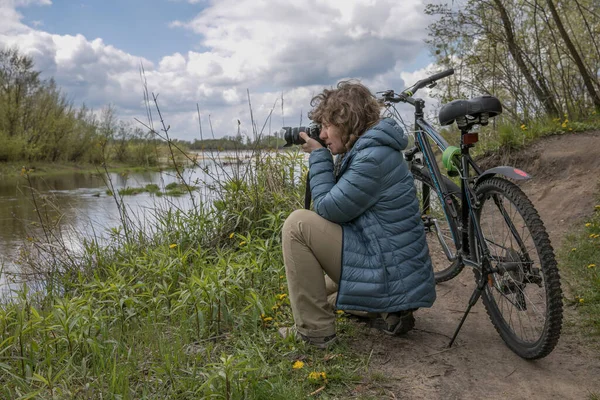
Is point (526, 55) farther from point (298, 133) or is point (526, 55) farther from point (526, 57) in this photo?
point (298, 133)

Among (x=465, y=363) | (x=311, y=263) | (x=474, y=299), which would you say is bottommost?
(x=465, y=363)

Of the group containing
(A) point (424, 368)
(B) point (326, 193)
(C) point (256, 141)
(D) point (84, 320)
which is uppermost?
(C) point (256, 141)

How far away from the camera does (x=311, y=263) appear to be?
2.25 meters

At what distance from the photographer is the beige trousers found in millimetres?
2221

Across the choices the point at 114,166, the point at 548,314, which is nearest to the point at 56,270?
the point at 548,314

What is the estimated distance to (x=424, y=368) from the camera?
220 centimetres

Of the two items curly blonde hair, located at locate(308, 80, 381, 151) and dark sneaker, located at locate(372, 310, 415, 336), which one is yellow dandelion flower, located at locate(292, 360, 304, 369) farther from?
curly blonde hair, located at locate(308, 80, 381, 151)

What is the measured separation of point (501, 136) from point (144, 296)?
4.71 metres

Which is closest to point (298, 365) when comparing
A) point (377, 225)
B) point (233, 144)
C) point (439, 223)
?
point (377, 225)

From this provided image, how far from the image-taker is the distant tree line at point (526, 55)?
23.2 ft

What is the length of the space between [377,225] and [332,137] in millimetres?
462

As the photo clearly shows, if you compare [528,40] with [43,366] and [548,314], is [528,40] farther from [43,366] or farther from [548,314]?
[43,366]

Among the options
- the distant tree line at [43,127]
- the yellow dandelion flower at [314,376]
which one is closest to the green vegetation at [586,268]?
the yellow dandelion flower at [314,376]

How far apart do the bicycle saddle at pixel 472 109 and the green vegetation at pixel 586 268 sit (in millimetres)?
1127
